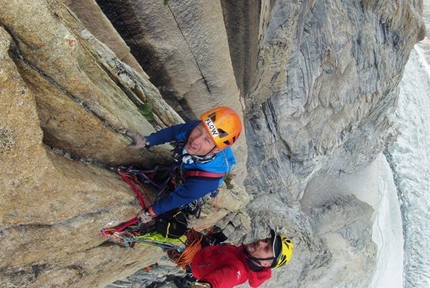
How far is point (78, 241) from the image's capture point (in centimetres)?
499

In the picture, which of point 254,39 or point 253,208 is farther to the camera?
point 253,208

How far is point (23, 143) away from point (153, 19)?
125 inches

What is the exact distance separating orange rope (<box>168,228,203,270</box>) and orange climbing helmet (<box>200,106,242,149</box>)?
2875mm

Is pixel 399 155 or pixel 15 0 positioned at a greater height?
pixel 15 0

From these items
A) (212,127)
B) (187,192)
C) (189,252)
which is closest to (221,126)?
(212,127)

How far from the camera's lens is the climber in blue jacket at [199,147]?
459 centimetres

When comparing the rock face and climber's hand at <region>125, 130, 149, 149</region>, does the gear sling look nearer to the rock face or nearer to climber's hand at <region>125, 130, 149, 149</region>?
the rock face

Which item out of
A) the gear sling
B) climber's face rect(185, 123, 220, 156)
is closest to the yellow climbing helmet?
the gear sling

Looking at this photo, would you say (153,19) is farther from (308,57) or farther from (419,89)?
(419,89)

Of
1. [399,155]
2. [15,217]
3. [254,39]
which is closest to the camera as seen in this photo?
[15,217]

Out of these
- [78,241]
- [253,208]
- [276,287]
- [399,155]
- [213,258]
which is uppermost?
[78,241]

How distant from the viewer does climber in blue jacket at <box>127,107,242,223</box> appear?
4.59 metres

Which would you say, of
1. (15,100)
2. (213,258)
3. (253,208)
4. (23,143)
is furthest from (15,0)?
(253,208)

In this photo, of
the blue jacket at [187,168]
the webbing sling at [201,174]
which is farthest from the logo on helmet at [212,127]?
the webbing sling at [201,174]
